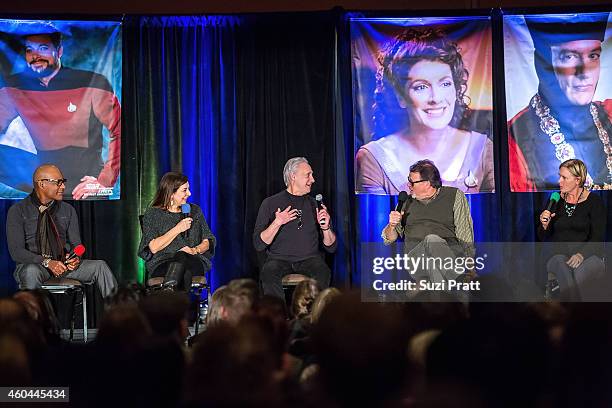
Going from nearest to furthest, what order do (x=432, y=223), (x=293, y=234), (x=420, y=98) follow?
(x=432, y=223), (x=293, y=234), (x=420, y=98)

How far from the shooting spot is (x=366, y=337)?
6.57 ft

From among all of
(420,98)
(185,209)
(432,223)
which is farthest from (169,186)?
(420,98)

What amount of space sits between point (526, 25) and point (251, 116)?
2.27m

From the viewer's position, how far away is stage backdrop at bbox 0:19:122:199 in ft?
20.6

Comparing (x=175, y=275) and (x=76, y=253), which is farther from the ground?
(x=76, y=253)

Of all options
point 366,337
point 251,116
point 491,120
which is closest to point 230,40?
point 251,116

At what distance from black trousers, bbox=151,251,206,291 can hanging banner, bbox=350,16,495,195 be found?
1.50 meters

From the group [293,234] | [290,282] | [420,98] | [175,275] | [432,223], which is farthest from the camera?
[420,98]

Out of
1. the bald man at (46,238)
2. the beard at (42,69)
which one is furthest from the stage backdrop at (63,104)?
the bald man at (46,238)

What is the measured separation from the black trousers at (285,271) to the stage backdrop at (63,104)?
143cm

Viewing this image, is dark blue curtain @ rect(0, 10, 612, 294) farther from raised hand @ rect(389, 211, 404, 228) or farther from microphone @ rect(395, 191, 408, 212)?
raised hand @ rect(389, 211, 404, 228)

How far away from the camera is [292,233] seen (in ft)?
19.4

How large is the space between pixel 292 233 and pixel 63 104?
6.82ft

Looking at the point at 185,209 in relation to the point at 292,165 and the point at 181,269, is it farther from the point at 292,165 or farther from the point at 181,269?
the point at 292,165
